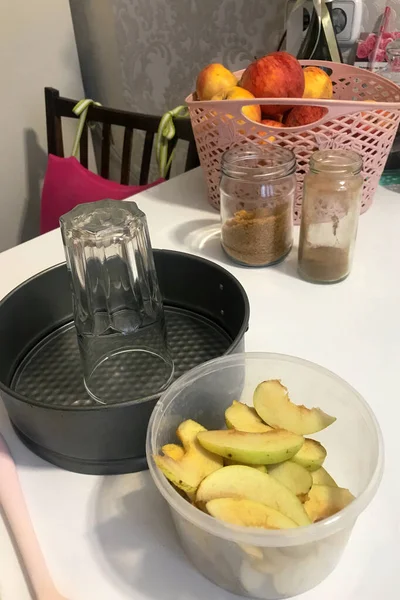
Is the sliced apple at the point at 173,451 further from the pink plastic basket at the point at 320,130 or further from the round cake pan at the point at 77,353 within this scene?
the pink plastic basket at the point at 320,130

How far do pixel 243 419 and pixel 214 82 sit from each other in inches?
17.3

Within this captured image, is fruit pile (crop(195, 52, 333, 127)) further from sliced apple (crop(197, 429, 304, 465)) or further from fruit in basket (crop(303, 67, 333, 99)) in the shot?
sliced apple (crop(197, 429, 304, 465))

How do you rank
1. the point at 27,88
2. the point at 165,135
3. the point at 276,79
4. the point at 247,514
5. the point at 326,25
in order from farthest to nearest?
the point at 27,88
the point at 165,135
the point at 326,25
the point at 276,79
the point at 247,514

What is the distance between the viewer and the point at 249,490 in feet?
0.95

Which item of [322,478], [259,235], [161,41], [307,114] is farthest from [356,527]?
[161,41]

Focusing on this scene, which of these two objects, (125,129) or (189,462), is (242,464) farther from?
(125,129)

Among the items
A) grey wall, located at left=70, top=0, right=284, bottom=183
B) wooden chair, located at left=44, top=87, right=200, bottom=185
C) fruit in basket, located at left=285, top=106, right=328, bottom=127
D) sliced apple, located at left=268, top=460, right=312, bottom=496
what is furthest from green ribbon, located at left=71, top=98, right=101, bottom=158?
sliced apple, located at left=268, top=460, right=312, bottom=496

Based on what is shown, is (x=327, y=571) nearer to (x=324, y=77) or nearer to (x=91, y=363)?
(x=91, y=363)

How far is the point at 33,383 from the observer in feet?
1.50

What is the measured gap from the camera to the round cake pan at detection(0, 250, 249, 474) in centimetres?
35

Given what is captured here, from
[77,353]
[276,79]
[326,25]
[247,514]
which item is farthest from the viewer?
[326,25]

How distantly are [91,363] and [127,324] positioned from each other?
6cm

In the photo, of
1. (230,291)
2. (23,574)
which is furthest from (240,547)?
(230,291)

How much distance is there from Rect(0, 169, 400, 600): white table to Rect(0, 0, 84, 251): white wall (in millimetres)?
665
